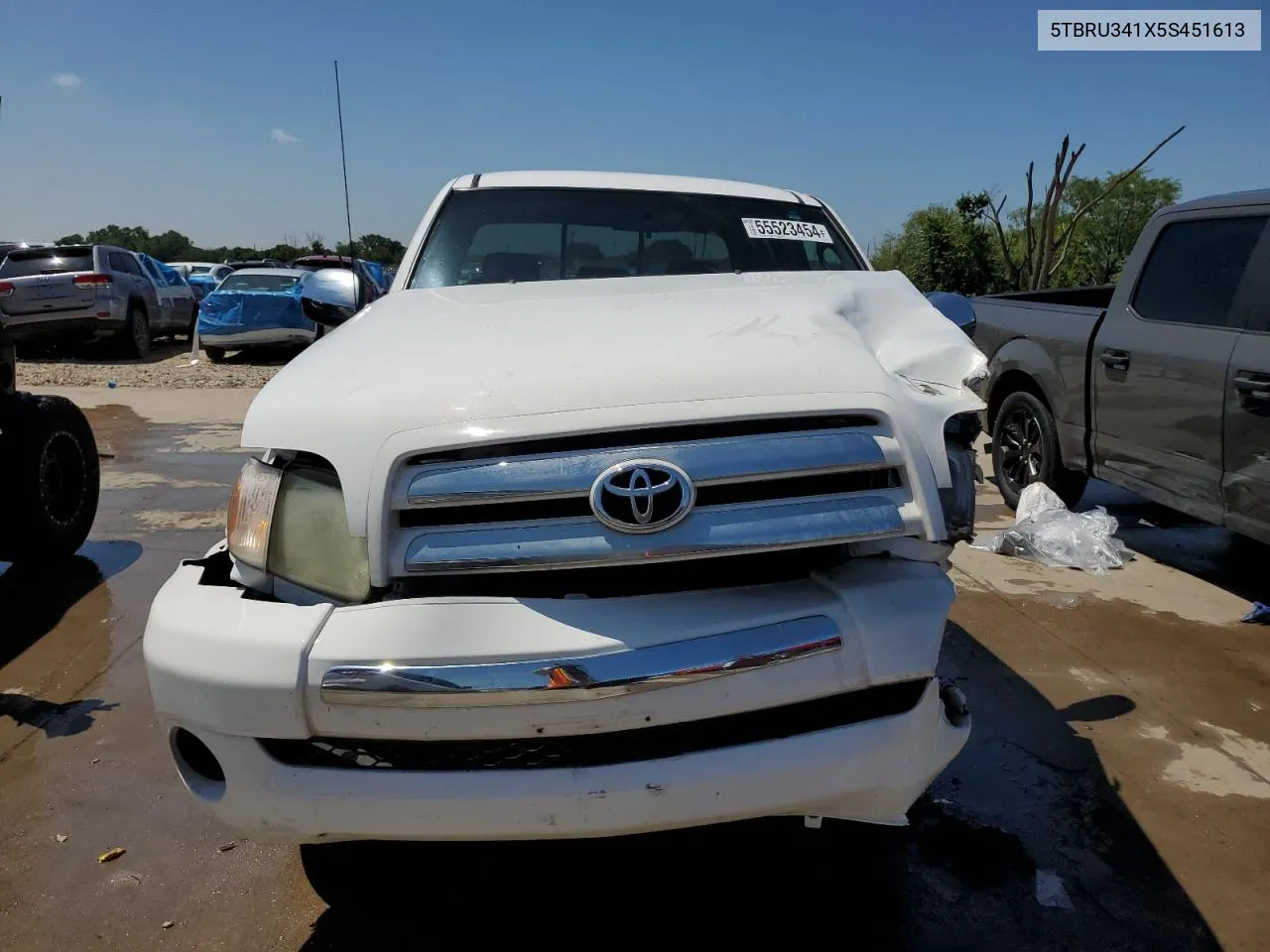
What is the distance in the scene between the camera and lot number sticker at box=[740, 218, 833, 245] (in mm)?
3650

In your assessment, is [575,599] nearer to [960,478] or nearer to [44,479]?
[960,478]

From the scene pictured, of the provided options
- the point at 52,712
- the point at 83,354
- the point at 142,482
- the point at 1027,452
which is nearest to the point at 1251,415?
the point at 1027,452

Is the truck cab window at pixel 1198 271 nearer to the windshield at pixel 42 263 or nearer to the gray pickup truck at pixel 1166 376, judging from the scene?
the gray pickup truck at pixel 1166 376

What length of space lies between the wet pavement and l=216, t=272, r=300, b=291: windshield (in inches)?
451

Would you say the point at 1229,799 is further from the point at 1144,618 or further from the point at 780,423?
the point at 780,423

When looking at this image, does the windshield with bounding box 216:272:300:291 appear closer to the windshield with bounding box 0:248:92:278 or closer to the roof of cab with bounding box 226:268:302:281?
the roof of cab with bounding box 226:268:302:281

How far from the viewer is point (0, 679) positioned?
3.63 metres

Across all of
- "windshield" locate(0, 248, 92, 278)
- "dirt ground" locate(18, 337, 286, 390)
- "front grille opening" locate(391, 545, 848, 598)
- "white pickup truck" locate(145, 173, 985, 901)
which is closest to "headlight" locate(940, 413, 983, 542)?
"white pickup truck" locate(145, 173, 985, 901)

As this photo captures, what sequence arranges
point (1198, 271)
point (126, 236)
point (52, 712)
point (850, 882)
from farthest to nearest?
point (126, 236) → point (1198, 271) → point (52, 712) → point (850, 882)

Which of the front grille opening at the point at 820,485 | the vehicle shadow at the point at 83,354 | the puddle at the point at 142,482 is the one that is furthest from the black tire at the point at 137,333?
the front grille opening at the point at 820,485

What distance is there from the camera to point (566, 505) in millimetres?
1924

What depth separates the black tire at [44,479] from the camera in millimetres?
4535

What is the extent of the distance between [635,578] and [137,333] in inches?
599

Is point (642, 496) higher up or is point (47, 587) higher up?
point (642, 496)
